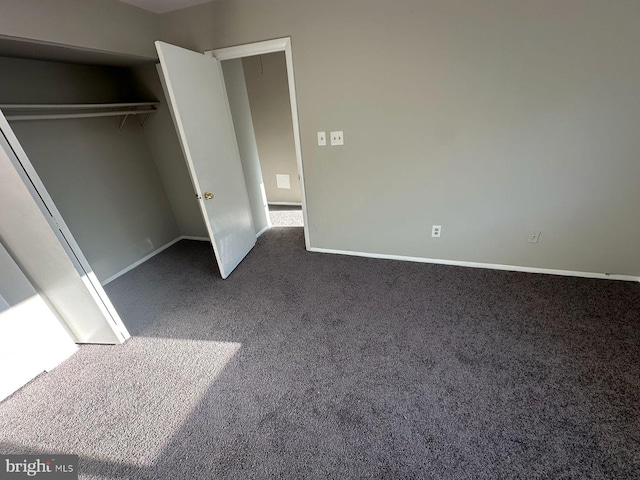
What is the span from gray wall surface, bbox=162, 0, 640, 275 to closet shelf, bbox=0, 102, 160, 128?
750 millimetres

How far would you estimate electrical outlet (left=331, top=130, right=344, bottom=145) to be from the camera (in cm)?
233

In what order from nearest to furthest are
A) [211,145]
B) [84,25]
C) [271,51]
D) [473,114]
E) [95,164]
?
[84,25], [473,114], [271,51], [211,145], [95,164]

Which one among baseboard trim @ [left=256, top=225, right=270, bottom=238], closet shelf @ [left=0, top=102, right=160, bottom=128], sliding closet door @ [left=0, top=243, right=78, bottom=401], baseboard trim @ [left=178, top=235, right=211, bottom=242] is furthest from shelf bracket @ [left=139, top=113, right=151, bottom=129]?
sliding closet door @ [left=0, top=243, right=78, bottom=401]

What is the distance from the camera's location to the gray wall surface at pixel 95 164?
6.88ft

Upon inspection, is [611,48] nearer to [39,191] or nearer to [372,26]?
[372,26]

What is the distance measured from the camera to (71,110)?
7.41ft

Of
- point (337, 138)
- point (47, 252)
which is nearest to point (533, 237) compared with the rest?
point (337, 138)

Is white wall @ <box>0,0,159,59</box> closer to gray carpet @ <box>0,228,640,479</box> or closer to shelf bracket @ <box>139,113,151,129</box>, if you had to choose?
shelf bracket @ <box>139,113,151,129</box>

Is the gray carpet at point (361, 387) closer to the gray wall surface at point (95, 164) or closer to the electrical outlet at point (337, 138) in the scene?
the gray wall surface at point (95, 164)

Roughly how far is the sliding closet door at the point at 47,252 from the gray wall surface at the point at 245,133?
71.0 inches

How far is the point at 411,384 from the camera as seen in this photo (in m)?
1.51

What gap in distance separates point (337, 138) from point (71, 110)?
2.31m

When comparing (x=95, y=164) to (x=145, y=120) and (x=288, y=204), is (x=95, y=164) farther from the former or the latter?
(x=288, y=204)

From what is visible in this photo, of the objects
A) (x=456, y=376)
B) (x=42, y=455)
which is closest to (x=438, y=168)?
(x=456, y=376)
